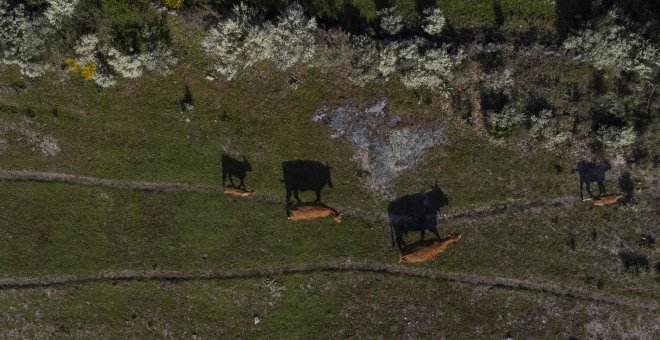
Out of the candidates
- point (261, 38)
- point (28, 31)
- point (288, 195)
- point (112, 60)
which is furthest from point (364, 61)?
point (28, 31)

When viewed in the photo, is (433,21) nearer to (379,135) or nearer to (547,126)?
(379,135)

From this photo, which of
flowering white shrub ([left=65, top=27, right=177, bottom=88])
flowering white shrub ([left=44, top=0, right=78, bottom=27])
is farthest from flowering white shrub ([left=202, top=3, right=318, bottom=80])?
flowering white shrub ([left=44, top=0, right=78, bottom=27])

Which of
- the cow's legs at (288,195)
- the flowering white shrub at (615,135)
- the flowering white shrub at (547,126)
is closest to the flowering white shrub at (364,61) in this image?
the cow's legs at (288,195)

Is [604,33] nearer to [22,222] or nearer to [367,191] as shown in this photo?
[367,191]

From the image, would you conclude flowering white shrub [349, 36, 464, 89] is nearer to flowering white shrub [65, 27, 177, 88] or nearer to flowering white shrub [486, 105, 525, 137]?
flowering white shrub [486, 105, 525, 137]

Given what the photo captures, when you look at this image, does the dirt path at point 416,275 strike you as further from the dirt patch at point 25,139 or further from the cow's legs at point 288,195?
the dirt patch at point 25,139

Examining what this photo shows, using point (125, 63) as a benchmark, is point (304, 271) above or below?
below
